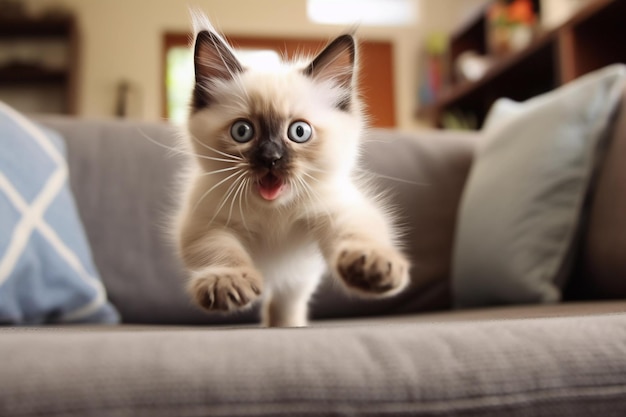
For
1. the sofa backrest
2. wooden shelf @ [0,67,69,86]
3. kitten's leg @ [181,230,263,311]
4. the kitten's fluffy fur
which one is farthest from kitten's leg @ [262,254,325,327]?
wooden shelf @ [0,67,69,86]

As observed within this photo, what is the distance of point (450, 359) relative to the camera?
55 centimetres

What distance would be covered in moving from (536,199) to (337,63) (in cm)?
73

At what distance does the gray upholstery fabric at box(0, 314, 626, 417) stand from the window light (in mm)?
4011

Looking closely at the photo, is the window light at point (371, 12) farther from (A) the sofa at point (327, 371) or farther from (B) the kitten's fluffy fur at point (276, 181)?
(A) the sofa at point (327, 371)

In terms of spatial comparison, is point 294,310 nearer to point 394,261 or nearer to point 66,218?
point 394,261

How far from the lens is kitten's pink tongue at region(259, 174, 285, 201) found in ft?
2.65

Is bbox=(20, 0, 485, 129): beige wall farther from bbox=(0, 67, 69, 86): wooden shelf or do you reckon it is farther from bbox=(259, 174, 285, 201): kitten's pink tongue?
bbox=(259, 174, 285, 201): kitten's pink tongue

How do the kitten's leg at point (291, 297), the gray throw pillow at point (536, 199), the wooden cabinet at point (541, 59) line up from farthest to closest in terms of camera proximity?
the wooden cabinet at point (541, 59) → the gray throw pillow at point (536, 199) → the kitten's leg at point (291, 297)

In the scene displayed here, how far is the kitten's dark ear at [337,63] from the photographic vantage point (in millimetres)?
867

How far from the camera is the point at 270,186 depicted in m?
0.81

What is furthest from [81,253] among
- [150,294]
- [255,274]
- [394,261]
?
[394,261]

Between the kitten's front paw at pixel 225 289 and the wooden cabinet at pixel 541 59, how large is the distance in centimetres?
187

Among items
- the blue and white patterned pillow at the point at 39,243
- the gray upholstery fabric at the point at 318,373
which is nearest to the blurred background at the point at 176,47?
the blue and white patterned pillow at the point at 39,243

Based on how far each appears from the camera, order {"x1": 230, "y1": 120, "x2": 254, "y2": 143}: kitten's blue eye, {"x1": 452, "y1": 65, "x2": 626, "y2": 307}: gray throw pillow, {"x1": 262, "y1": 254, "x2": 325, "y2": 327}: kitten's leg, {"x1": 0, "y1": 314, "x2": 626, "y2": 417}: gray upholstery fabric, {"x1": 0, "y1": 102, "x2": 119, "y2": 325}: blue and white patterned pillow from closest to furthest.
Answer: {"x1": 0, "y1": 314, "x2": 626, "y2": 417}: gray upholstery fabric < {"x1": 230, "y1": 120, "x2": 254, "y2": 143}: kitten's blue eye < {"x1": 262, "y1": 254, "x2": 325, "y2": 327}: kitten's leg < {"x1": 0, "y1": 102, "x2": 119, "y2": 325}: blue and white patterned pillow < {"x1": 452, "y1": 65, "x2": 626, "y2": 307}: gray throw pillow
